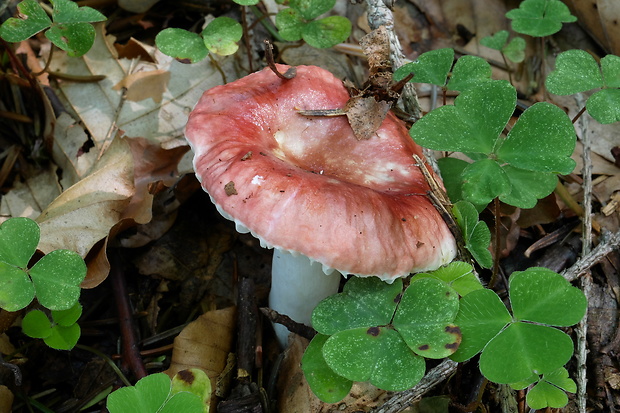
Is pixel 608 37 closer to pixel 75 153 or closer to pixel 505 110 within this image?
pixel 505 110

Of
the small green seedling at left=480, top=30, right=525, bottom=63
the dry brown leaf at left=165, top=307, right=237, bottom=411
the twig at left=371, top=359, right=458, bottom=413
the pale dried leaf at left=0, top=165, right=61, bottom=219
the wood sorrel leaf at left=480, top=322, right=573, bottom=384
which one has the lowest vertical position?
the dry brown leaf at left=165, top=307, right=237, bottom=411

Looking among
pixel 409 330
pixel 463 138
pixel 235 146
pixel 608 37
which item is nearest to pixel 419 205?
pixel 463 138

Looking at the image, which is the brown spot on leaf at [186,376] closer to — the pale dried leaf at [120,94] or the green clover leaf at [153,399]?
the green clover leaf at [153,399]

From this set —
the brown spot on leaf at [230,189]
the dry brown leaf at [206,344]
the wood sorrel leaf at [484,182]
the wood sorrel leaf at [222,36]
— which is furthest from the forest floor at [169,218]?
the brown spot on leaf at [230,189]

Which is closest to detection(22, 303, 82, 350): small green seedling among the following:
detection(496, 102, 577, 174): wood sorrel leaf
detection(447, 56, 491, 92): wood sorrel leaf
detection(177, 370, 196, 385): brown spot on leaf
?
detection(177, 370, 196, 385): brown spot on leaf

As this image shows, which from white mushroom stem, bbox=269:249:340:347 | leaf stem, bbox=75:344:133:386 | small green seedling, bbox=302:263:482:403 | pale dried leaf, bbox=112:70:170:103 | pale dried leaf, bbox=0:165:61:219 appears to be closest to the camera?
small green seedling, bbox=302:263:482:403

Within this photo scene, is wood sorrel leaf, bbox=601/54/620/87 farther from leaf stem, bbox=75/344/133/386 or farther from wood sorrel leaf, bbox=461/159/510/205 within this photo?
leaf stem, bbox=75/344/133/386
